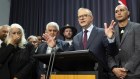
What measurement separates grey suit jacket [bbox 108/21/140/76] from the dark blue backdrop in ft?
6.33

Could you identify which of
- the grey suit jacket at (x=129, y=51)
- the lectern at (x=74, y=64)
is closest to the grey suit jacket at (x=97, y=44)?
the grey suit jacket at (x=129, y=51)

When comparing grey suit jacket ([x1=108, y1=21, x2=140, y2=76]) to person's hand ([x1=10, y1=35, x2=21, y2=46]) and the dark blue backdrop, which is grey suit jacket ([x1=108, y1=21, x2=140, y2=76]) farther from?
the dark blue backdrop

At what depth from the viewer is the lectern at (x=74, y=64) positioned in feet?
5.67

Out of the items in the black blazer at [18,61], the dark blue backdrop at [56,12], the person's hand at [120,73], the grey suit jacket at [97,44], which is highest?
the dark blue backdrop at [56,12]

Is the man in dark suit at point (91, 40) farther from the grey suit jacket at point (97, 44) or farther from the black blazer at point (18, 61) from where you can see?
the black blazer at point (18, 61)

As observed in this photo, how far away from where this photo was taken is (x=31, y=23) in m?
6.55

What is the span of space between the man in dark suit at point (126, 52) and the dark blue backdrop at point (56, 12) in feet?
6.04

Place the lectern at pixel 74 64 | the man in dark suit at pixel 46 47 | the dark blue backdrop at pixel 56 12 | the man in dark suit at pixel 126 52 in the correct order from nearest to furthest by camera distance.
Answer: the lectern at pixel 74 64
the man in dark suit at pixel 126 52
the man in dark suit at pixel 46 47
the dark blue backdrop at pixel 56 12

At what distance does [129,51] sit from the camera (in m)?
2.65

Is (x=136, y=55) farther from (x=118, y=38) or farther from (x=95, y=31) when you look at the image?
(x=95, y=31)

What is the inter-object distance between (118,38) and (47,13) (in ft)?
12.1

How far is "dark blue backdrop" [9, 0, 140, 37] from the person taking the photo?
5.13 meters

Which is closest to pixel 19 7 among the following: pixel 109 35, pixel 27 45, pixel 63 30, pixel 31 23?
pixel 31 23

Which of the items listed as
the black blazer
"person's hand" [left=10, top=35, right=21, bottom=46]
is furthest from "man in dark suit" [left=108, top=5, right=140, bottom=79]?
"person's hand" [left=10, top=35, right=21, bottom=46]
